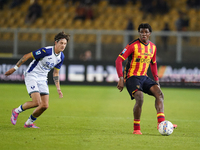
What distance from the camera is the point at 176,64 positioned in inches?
734

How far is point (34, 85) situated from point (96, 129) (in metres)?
1.55

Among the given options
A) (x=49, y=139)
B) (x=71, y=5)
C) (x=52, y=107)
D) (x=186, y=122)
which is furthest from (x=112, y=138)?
(x=71, y=5)

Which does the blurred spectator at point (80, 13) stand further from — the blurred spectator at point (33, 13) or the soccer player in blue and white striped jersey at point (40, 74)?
the soccer player in blue and white striped jersey at point (40, 74)

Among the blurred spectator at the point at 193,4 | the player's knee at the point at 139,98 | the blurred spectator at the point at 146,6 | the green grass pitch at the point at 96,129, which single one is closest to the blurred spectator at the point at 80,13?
the blurred spectator at the point at 146,6

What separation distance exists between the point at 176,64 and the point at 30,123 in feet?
41.9

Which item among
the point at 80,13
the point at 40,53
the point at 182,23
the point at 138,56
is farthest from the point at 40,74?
the point at 80,13

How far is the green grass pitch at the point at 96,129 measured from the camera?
5.59 meters

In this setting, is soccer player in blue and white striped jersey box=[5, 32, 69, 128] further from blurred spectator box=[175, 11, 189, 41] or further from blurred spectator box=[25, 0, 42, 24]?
blurred spectator box=[25, 0, 42, 24]

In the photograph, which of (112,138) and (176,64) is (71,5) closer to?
(176,64)

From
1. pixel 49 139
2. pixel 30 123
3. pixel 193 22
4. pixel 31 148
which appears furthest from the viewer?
pixel 193 22

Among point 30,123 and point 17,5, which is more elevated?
point 17,5

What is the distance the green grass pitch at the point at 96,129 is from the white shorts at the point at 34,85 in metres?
0.76

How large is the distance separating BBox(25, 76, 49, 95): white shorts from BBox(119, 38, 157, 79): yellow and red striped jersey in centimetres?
174

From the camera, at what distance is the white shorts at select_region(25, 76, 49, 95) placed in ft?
23.3
